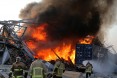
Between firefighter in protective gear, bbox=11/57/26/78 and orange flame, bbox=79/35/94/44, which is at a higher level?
orange flame, bbox=79/35/94/44

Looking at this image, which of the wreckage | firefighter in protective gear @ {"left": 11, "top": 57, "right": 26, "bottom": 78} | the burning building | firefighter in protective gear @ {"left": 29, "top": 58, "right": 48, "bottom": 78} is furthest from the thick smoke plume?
firefighter in protective gear @ {"left": 29, "top": 58, "right": 48, "bottom": 78}

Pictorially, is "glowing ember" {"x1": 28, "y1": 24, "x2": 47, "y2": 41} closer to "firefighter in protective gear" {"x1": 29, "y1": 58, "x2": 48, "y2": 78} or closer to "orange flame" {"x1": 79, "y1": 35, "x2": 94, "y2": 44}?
"orange flame" {"x1": 79, "y1": 35, "x2": 94, "y2": 44}

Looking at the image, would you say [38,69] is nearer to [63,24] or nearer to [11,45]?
[11,45]

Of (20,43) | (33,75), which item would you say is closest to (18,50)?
(20,43)

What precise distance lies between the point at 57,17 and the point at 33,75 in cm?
2673

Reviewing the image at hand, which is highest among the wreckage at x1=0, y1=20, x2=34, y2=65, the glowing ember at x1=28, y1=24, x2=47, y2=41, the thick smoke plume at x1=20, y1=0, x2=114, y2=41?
the thick smoke plume at x1=20, y1=0, x2=114, y2=41

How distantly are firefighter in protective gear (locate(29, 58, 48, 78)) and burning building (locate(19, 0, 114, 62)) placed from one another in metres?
22.9

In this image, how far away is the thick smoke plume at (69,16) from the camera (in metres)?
34.6

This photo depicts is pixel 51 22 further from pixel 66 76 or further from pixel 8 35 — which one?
pixel 66 76

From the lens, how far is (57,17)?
35.2 metres

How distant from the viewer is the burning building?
32.8 m

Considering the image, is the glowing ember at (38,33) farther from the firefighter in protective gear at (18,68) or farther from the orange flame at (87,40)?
the firefighter in protective gear at (18,68)

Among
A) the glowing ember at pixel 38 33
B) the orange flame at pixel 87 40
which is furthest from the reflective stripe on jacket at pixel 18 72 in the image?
the orange flame at pixel 87 40

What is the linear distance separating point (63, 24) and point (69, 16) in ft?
4.20
